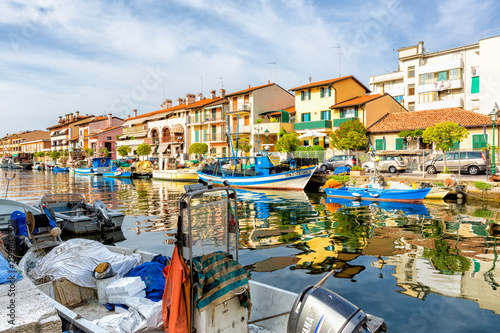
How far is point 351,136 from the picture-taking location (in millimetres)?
35562

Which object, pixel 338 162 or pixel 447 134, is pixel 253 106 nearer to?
pixel 338 162

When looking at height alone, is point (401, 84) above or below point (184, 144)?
above

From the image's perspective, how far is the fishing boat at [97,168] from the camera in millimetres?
56500

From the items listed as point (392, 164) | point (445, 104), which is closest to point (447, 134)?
point (392, 164)

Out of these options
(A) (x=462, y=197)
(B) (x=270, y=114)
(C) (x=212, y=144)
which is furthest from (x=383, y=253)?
(C) (x=212, y=144)

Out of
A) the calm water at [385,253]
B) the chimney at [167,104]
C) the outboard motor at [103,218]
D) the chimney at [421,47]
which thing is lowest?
the calm water at [385,253]

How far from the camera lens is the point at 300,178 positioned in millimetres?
28000

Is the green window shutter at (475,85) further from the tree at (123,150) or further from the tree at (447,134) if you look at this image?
the tree at (123,150)

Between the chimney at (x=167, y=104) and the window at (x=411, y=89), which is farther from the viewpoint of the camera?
the chimney at (x=167, y=104)

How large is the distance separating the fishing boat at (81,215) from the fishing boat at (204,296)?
7000mm

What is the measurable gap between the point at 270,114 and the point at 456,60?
2384 cm

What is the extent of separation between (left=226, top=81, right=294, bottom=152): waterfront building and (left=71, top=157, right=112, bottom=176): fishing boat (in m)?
20.7

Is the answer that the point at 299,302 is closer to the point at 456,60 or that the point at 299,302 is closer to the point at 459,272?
the point at 459,272

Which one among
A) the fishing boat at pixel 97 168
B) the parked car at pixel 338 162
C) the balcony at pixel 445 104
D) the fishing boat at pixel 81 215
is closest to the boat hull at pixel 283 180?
the parked car at pixel 338 162
